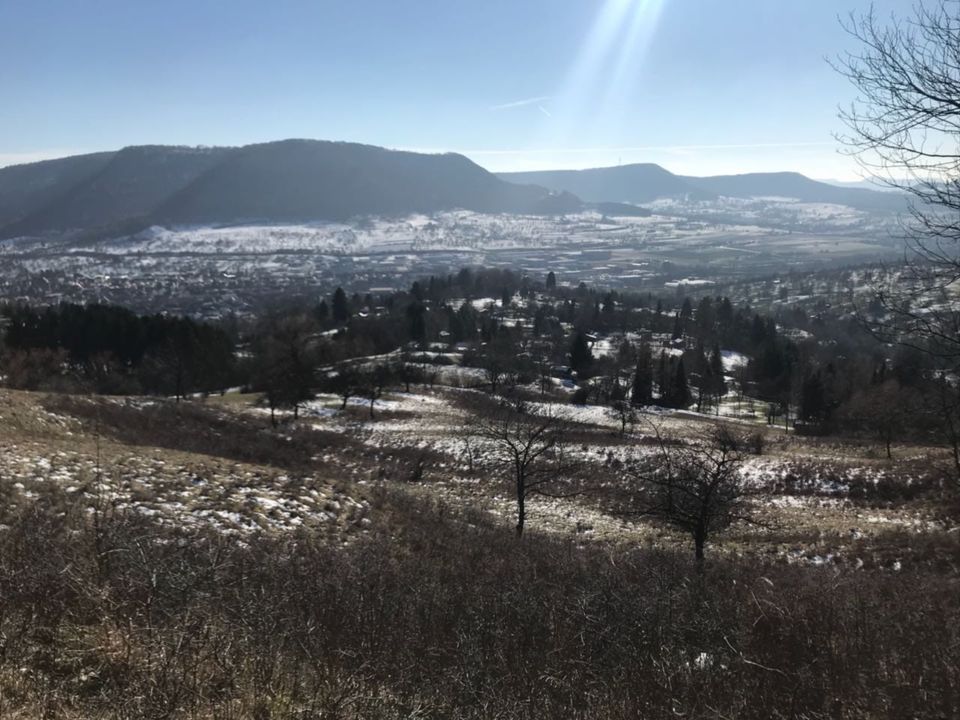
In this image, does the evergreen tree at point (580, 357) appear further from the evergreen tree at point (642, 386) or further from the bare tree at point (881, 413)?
the bare tree at point (881, 413)

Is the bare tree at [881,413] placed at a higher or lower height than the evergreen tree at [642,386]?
higher

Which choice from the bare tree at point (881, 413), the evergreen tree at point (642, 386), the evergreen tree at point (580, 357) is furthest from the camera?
the evergreen tree at point (580, 357)

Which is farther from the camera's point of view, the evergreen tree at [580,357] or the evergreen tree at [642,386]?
the evergreen tree at [580,357]

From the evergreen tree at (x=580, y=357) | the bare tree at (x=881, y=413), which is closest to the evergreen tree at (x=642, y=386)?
the evergreen tree at (x=580, y=357)

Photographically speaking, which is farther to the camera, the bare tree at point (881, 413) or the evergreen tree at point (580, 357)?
the evergreen tree at point (580, 357)

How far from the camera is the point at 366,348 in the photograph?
94.4m

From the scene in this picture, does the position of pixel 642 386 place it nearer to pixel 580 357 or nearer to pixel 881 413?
pixel 580 357

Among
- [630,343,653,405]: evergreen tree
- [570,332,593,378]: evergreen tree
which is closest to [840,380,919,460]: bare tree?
[630,343,653,405]: evergreen tree

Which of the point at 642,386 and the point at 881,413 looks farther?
the point at 642,386

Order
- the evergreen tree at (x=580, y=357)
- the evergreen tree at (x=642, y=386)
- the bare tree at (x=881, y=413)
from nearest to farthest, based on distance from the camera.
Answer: the bare tree at (x=881, y=413)
the evergreen tree at (x=642, y=386)
the evergreen tree at (x=580, y=357)

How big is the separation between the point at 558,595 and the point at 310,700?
4875 millimetres

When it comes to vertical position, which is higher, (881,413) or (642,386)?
(881,413)

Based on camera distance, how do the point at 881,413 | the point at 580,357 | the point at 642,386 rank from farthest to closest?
the point at 580,357 → the point at 642,386 → the point at 881,413

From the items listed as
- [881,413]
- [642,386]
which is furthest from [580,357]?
[881,413]
